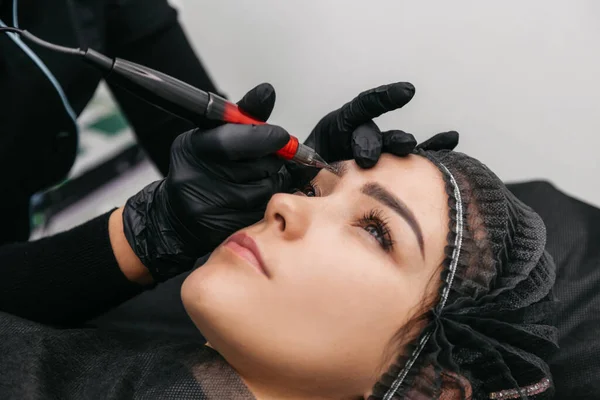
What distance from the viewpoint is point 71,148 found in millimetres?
1262

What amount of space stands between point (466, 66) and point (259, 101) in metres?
0.80

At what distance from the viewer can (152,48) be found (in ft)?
4.50

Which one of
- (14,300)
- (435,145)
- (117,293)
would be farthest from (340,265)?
(14,300)

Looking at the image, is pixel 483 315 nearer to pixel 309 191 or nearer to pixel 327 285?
pixel 327 285

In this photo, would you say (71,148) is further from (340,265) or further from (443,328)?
(443,328)

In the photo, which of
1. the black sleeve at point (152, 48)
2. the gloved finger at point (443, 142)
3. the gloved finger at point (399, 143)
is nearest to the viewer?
the gloved finger at point (399, 143)

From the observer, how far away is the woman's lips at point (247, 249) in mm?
821

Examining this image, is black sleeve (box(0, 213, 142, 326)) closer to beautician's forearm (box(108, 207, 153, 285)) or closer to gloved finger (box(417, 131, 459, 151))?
beautician's forearm (box(108, 207, 153, 285))

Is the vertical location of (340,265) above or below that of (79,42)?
below

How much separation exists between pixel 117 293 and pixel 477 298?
2.08 ft

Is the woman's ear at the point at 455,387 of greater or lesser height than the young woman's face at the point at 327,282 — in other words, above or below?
below

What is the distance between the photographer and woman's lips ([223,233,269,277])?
Answer: 82 centimetres

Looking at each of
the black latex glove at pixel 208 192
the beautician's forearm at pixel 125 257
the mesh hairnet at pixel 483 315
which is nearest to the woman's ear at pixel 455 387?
the mesh hairnet at pixel 483 315

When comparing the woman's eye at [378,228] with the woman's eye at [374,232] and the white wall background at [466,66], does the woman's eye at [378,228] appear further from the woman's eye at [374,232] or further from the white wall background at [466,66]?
the white wall background at [466,66]
